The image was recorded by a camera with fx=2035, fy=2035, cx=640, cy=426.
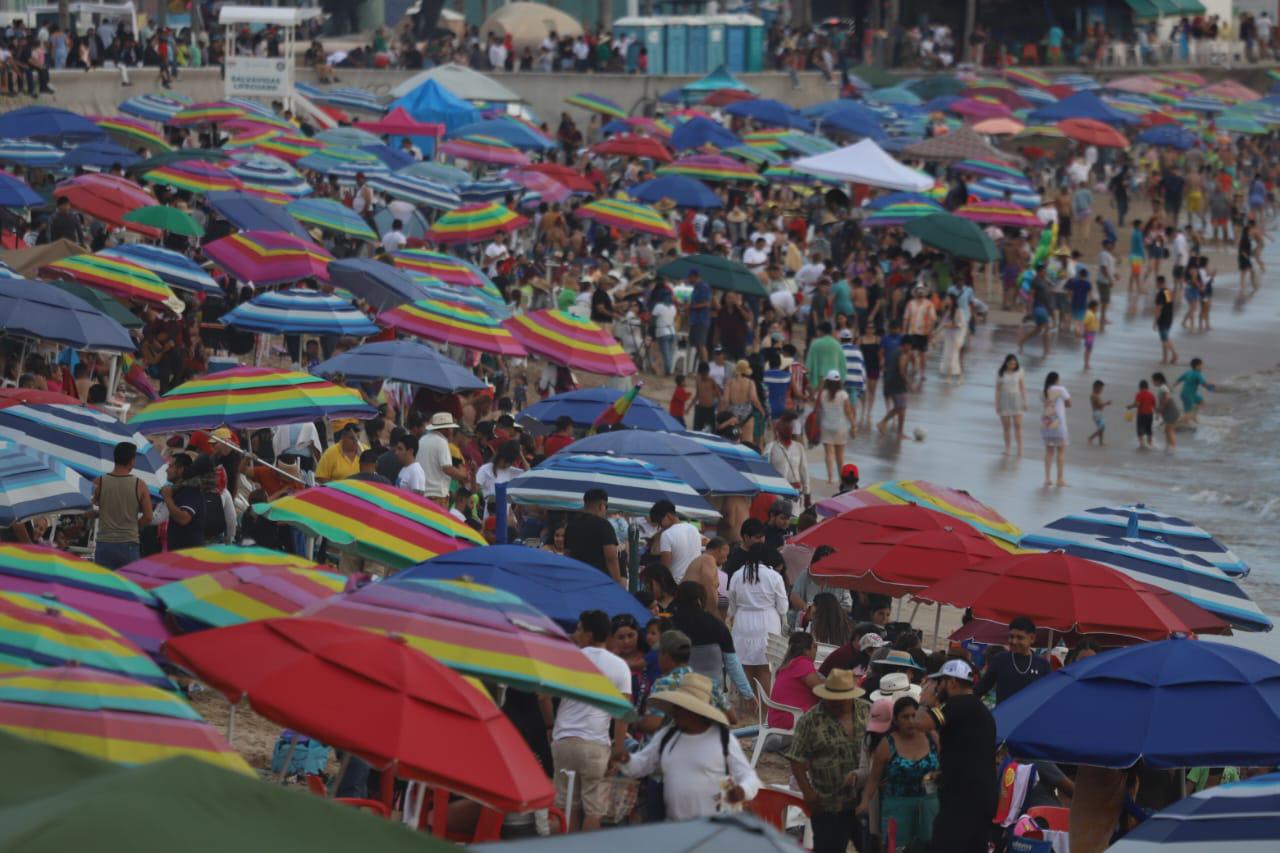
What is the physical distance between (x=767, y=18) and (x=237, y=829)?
59470 millimetres

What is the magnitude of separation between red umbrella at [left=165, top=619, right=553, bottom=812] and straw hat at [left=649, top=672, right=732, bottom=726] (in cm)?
104

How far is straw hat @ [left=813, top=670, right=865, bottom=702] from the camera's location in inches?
357

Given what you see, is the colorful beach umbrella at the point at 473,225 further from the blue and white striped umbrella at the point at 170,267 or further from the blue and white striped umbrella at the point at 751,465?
the blue and white striped umbrella at the point at 751,465

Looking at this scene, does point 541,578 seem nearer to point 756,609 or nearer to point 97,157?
point 756,609

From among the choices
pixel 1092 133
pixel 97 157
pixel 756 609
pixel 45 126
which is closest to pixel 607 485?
pixel 756 609

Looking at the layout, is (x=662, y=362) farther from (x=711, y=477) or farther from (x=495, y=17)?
(x=495, y=17)

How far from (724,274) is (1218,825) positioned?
17540 mm

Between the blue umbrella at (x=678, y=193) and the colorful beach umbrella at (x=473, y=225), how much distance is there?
22.7ft

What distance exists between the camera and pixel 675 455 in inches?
561

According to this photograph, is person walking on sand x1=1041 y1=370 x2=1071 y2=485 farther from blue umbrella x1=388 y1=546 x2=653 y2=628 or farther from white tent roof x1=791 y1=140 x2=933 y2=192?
blue umbrella x1=388 y1=546 x2=653 y2=628

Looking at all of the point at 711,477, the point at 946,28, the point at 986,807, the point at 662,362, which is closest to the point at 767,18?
the point at 946,28

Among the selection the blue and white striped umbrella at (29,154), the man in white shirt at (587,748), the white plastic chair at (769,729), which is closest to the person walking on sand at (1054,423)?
A: the white plastic chair at (769,729)

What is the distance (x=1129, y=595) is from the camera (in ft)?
38.2

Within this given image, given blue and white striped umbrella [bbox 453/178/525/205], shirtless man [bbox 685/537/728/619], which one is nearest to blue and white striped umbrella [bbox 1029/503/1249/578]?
shirtless man [bbox 685/537/728/619]
